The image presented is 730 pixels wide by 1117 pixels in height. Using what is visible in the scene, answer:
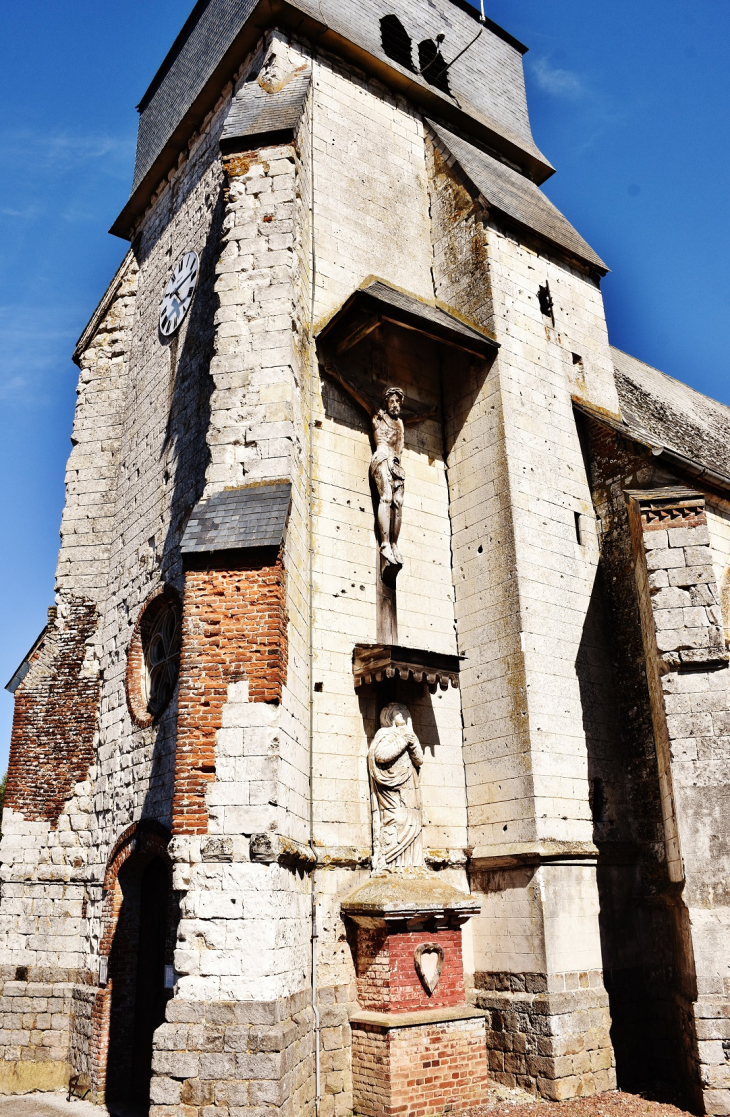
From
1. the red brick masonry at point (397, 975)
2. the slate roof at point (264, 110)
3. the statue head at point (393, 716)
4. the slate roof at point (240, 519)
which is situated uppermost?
the slate roof at point (264, 110)

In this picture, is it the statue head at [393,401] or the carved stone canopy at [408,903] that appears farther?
the statue head at [393,401]

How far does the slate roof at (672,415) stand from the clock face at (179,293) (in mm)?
6306

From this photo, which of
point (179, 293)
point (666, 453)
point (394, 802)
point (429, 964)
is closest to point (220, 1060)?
point (429, 964)

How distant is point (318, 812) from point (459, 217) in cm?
829

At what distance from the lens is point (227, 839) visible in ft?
23.1

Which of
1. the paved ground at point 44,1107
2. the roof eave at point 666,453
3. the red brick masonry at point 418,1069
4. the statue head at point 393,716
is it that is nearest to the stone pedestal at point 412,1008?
the red brick masonry at point 418,1069

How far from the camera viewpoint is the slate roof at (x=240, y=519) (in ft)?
25.6

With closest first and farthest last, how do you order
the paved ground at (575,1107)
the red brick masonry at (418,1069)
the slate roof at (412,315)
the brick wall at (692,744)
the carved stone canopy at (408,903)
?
the red brick masonry at (418,1069) < the paved ground at (575,1107) < the brick wall at (692,744) < the carved stone canopy at (408,903) < the slate roof at (412,315)

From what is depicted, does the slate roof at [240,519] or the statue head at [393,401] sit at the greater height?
the statue head at [393,401]

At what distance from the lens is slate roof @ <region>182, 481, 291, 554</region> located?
780cm

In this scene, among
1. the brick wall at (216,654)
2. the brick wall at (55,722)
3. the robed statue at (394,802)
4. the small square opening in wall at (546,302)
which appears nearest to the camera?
the brick wall at (216,654)

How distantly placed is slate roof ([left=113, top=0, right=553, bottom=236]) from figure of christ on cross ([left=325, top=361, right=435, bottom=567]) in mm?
5375

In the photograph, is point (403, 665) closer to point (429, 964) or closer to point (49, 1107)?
point (429, 964)

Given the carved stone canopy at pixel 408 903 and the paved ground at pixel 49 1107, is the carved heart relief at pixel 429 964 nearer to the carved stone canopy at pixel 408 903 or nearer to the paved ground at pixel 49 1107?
the carved stone canopy at pixel 408 903
